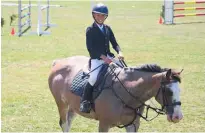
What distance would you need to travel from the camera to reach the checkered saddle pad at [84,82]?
6.81 meters

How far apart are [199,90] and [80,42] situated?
9518 millimetres

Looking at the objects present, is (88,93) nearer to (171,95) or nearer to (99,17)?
(99,17)

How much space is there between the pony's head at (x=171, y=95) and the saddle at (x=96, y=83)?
100cm

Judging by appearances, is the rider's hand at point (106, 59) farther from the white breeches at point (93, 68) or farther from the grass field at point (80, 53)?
the grass field at point (80, 53)

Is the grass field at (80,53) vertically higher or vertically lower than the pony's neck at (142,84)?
lower

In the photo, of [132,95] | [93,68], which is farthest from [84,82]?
[132,95]

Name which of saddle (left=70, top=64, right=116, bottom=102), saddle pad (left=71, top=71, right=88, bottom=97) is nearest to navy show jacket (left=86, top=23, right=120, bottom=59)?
saddle (left=70, top=64, right=116, bottom=102)

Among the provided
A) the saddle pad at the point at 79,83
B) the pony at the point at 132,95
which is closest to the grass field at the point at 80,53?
the saddle pad at the point at 79,83

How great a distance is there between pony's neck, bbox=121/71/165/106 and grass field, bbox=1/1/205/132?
2.37 m

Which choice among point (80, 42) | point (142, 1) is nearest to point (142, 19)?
point (80, 42)

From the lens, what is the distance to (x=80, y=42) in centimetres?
2055

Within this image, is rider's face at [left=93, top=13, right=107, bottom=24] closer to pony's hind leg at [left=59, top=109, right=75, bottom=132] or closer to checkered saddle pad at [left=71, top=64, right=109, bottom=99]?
checkered saddle pad at [left=71, top=64, right=109, bottom=99]

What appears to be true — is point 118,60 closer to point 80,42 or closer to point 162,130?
point 162,130

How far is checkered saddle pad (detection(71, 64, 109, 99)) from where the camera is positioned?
6812 millimetres
